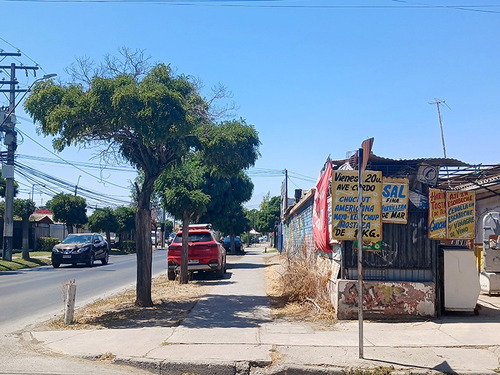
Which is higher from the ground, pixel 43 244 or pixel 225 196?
pixel 225 196

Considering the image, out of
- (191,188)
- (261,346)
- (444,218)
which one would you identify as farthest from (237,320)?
(191,188)

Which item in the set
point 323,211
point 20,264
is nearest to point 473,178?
point 323,211

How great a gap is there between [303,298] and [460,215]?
12.6ft

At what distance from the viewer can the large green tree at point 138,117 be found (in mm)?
10094

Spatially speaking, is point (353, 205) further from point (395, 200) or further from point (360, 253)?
point (395, 200)

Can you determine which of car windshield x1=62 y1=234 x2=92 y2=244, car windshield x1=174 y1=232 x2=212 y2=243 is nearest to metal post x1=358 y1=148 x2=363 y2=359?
car windshield x1=174 y1=232 x2=212 y2=243

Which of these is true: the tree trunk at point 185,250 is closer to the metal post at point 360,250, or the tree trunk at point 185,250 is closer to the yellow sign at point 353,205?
the yellow sign at point 353,205

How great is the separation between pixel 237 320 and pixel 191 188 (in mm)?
7996

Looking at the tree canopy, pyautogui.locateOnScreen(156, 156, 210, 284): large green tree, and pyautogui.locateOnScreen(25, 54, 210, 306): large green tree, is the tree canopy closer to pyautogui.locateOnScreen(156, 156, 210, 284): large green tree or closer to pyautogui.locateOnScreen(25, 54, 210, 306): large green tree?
pyautogui.locateOnScreen(25, 54, 210, 306): large green tree

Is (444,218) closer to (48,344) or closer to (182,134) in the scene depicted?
(182,134)

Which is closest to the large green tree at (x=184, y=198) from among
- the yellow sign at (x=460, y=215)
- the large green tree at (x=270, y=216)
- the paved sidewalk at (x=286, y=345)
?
the paved sidewalk at (x=286, y=345)

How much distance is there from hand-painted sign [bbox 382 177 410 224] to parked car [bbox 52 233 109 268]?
1951 centimetres

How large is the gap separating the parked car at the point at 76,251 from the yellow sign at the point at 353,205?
19.4 metres

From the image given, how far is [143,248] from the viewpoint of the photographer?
37.3ft
